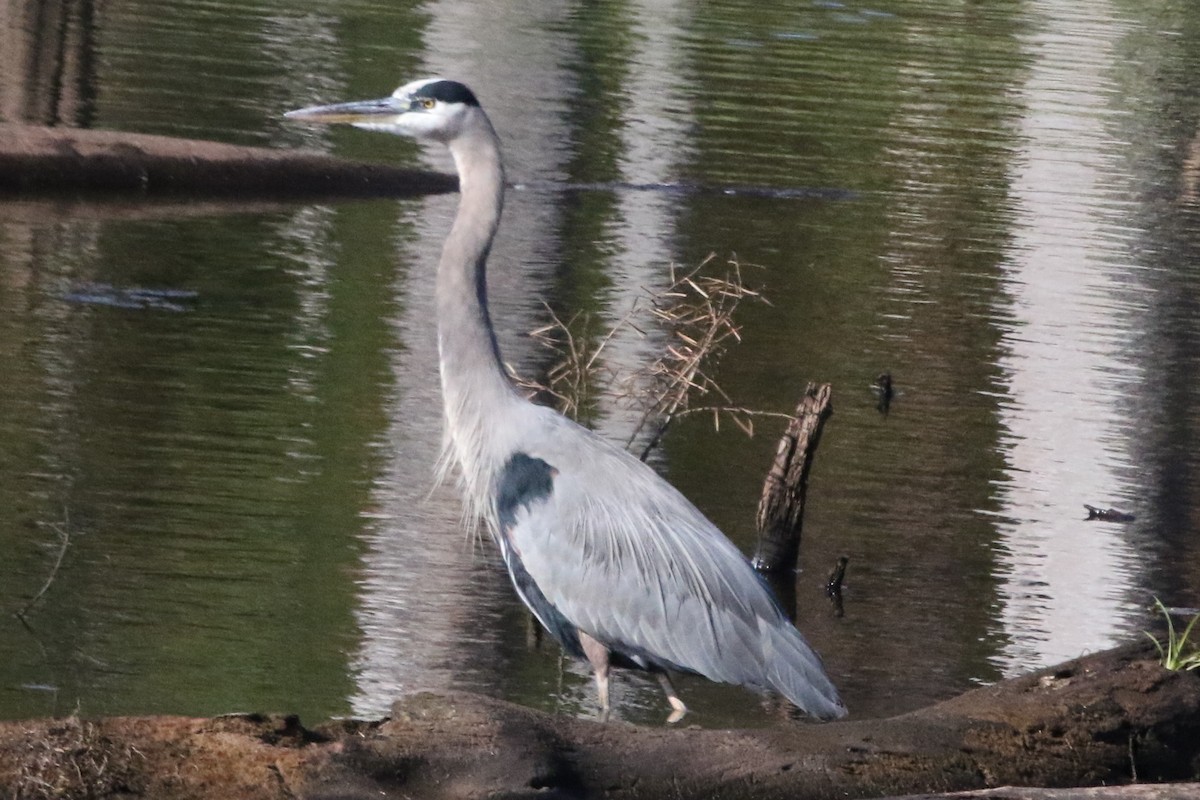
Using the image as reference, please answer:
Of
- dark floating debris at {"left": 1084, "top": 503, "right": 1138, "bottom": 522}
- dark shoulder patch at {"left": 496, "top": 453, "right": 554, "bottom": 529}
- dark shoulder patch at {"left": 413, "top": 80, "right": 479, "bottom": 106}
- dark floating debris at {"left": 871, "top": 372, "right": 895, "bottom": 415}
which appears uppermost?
dark shoulder patch at {"left": 413, "top": 80, "right": 479, "bottom": 106}

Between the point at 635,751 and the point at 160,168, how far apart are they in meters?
10.5

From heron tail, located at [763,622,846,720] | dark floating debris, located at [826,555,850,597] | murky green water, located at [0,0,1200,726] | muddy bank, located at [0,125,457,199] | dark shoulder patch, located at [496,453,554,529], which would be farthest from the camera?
muddy bank, located at [0,125,457,199]

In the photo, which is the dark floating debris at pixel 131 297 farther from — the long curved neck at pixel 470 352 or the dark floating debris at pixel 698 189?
the long curved neck at pixel 470 352

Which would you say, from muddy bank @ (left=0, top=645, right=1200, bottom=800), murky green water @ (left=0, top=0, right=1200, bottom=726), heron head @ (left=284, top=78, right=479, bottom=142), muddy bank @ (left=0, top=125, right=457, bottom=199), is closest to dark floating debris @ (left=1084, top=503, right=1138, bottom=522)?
murky green water @ (left=0, top=0, right=1200, bottom=726)

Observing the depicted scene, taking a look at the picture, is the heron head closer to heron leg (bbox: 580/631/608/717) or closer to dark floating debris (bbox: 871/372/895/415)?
heron leg (bbox: 580/631/608/717)

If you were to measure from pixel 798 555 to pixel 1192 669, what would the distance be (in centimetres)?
269

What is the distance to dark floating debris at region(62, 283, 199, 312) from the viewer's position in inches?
454

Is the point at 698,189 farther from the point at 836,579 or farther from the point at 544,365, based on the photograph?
the point at 836,579

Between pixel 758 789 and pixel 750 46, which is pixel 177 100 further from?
pixel 758 789

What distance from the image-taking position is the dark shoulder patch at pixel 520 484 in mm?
5984

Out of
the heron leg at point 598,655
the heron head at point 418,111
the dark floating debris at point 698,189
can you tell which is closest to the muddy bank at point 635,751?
the heron leg at point 598,655

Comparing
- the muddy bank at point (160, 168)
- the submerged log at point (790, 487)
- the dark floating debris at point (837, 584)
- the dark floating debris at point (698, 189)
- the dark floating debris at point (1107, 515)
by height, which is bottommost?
the dark floating debris at point (698, 189)

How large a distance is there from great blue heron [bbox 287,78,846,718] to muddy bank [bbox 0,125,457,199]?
29.5ft

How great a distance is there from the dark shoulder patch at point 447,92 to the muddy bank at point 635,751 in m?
1.98
